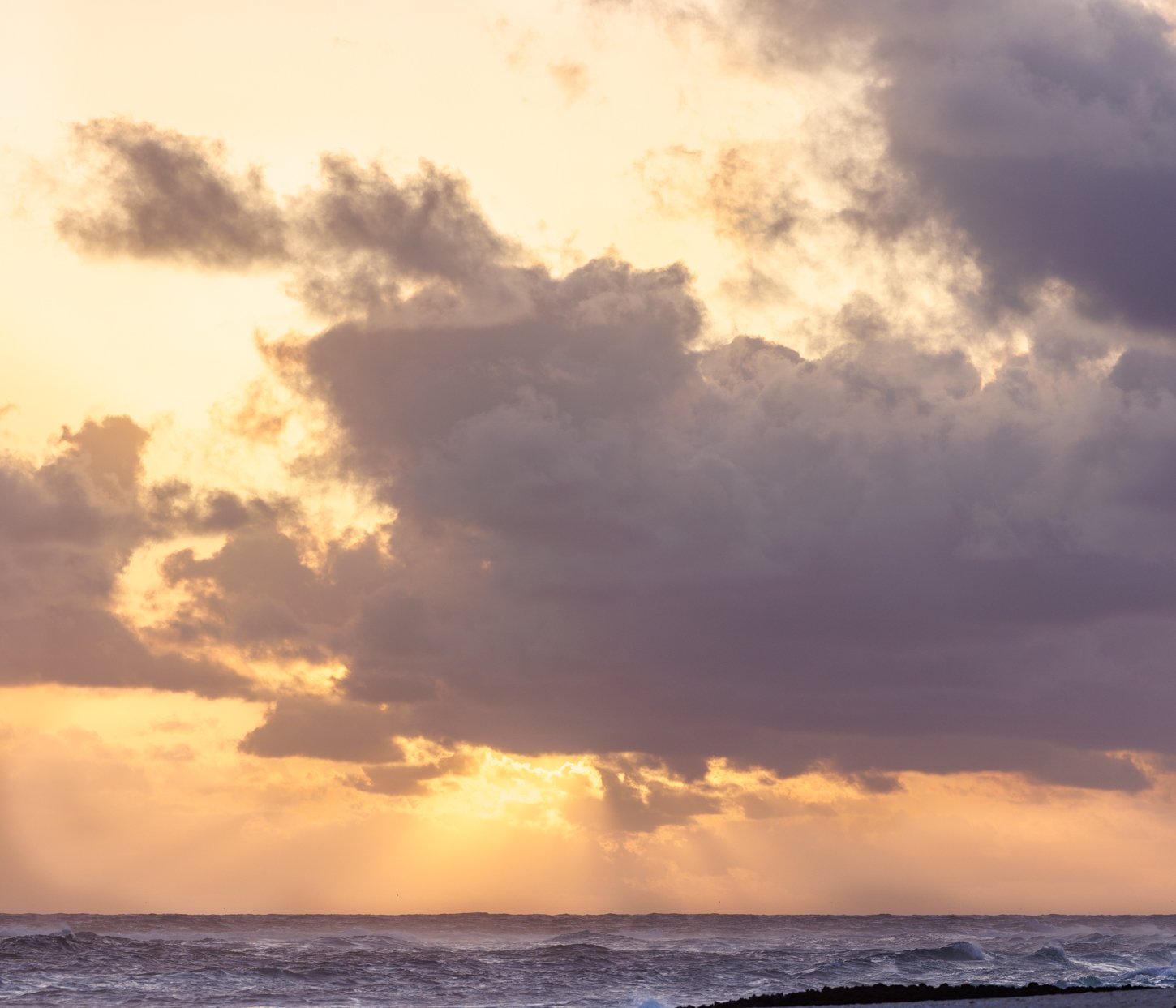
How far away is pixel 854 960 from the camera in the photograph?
8769 cm

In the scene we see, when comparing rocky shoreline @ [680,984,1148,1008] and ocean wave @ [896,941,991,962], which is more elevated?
ocean wave @ [896,941,991,962]

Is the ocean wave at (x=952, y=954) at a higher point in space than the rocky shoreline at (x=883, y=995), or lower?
higher

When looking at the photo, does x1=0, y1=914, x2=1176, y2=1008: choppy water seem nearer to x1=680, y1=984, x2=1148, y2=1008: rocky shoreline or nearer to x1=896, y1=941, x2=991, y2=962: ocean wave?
x1=896, y1=941, x2=991, y2=962: ocean wave

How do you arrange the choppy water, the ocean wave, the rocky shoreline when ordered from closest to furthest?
1. the rocky shoreline
2. the choppy water
3. the ocean wave

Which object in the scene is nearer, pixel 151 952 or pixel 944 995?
pixel 944 995

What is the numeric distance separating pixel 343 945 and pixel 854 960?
46838 mm

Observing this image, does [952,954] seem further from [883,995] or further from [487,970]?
[883,995]

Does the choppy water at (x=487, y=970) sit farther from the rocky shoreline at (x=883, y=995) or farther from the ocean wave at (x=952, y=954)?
the rocky shoreline at (x=883, y=995)

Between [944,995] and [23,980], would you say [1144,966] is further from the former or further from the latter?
[23,980]

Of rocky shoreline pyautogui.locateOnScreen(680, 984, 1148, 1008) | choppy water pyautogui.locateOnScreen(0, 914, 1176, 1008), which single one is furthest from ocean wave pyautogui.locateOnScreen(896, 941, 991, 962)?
rocky shoreline pyautogui.locateOnScreen(680, 984, 1148, 1008)

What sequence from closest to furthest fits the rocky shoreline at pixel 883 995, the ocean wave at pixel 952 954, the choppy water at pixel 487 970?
the rocky shoreline at pixel 883 995 → the choppy water at pixel 487 970 → the ocean wave at pixel 952 954

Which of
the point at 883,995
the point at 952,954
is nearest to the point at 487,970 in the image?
the point at 952,954

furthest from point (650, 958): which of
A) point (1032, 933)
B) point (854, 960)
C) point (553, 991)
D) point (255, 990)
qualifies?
→ point (1032, 933)

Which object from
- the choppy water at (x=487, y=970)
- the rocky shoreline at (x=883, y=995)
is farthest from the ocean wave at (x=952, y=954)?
the rocky shoreline at (x=883, y=995)
